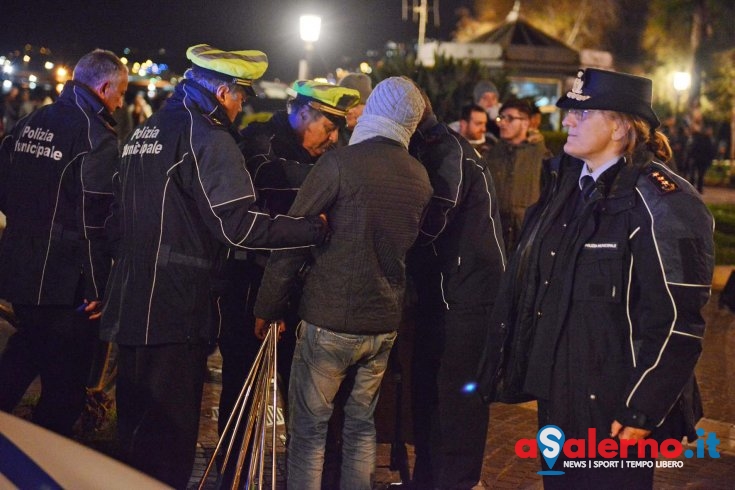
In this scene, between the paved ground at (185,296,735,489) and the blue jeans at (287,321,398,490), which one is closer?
the blue jeans at (287,321,398,490)

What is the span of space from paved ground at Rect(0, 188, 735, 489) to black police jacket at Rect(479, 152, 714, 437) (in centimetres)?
184

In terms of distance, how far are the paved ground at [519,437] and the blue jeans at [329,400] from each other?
74 centimetres

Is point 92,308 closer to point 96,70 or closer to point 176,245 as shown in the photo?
point 176,245

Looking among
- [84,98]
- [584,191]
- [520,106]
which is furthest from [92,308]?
[520,106]

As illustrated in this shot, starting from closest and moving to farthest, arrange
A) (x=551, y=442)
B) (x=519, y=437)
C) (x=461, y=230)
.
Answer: (x=551, y=442)
(x=461, y=230)
(x=519, y=437)

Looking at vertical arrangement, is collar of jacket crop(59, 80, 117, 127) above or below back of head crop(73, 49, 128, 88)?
below

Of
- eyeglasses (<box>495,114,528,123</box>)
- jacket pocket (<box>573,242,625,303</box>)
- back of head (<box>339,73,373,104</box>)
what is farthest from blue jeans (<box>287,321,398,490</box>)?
eyeglasses (<box>495,114,528,123</box>)

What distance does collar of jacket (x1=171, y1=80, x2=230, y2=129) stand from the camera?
4.41 metres

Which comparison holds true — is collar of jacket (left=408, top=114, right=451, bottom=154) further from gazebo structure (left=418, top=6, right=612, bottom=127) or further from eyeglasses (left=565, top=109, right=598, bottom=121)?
gazebo structure (left=418, top=6, right=612, bottom=127)

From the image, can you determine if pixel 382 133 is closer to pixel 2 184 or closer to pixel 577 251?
pixel 577 251

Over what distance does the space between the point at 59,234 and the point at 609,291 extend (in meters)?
2.97

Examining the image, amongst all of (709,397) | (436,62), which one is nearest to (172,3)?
(436,62)

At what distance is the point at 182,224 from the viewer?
170 inches

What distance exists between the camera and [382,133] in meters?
4.41
